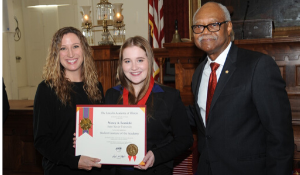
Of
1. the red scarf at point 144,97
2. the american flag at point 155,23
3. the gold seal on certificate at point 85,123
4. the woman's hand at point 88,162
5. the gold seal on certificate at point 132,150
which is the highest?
the american flag at point 155,23

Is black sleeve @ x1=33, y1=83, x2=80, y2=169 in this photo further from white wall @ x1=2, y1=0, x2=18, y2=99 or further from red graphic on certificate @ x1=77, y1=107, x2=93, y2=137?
white wall @ x1=2, y1=0, x2=18, y2=99

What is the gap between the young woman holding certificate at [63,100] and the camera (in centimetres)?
198

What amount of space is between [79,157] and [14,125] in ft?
8.37

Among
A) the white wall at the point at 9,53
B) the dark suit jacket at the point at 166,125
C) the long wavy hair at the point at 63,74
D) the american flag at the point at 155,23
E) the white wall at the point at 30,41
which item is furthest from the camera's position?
the white wall at the point at 30,41

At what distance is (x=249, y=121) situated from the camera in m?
1.79

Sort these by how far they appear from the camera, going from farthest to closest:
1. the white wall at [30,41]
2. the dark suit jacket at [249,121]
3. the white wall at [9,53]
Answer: the white wall at [30,41]
the white wall at [9,53]
the dark suit jacket at [249,121]

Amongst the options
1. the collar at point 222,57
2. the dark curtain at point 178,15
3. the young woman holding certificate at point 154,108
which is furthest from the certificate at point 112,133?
the dark curtain at point 178,15

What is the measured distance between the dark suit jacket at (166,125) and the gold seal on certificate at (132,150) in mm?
114

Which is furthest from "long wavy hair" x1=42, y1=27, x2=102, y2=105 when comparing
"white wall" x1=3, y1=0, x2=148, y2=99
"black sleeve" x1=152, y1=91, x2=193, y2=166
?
"white wall" x1=3, y1=0, x2=148, y2=99

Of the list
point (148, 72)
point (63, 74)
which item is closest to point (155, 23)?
point (63, 74)

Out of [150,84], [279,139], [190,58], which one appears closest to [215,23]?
[150,84]

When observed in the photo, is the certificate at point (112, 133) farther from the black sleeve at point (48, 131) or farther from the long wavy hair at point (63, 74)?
the long wavy hair at point (63, 74)

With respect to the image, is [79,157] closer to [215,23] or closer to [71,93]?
[71,93]

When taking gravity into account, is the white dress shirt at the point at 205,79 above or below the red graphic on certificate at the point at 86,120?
above
